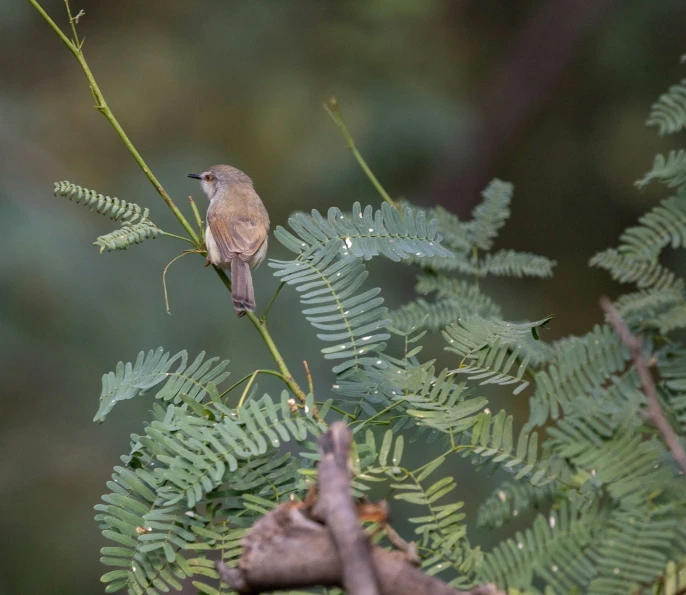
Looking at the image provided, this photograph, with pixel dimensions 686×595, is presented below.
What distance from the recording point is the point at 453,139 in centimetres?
635

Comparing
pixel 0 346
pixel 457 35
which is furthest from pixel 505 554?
pixel 457 35

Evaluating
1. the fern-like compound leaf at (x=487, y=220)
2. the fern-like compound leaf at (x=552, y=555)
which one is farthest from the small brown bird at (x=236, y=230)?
the fern-like compound leaf at (x=552, y=555)

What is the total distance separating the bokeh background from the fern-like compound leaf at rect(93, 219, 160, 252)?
297 cm

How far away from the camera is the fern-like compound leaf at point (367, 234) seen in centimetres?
167

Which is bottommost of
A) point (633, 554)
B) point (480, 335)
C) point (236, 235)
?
point (633, 554)

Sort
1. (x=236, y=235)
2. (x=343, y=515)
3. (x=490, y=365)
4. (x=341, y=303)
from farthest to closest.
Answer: (x=236, y=235) < (x=341, y=303) < (x=490, y=365) < (x=343, y=515)

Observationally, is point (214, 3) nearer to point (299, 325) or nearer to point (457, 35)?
point (457, 35)

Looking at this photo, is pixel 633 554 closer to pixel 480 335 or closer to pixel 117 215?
pixel 480 335

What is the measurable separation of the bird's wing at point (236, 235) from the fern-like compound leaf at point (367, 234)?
1.56m

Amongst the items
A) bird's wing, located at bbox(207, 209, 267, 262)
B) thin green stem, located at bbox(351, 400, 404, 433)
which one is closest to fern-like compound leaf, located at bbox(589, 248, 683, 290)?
thin green stem, located at bbox(351, 400, 404, 433)

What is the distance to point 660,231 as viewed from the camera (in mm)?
1984

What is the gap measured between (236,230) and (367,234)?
179 centimetres

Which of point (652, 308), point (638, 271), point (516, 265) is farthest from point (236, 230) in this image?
point (652, 308)

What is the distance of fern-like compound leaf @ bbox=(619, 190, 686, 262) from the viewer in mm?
1922
